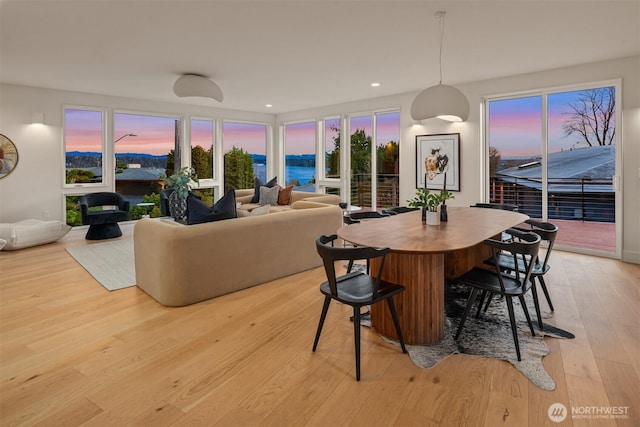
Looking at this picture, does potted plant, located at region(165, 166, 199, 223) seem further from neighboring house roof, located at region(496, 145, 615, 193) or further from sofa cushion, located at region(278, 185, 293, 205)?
neighboring house roof, located at region(496, 145, 615, 193)

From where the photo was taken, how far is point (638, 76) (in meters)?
4.50

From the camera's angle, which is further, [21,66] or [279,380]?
[21,66]

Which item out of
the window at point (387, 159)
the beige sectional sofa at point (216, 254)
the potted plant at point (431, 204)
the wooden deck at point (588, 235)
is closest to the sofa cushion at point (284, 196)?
the window at point (387, 159)

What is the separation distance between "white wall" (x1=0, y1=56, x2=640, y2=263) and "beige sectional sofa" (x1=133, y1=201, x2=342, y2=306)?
3.24 meters

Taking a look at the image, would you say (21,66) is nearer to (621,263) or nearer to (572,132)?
(572,132)

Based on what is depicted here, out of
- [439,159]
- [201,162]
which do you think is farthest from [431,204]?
[201,162]

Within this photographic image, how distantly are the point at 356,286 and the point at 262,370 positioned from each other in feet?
2.55

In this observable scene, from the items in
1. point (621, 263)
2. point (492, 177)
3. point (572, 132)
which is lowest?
point (621, 263)

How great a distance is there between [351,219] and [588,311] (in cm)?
211

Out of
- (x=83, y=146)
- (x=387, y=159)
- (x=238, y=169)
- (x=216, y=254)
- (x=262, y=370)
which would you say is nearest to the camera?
(x=262, y=370)

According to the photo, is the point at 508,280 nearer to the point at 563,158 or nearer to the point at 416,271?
the point at 416,271

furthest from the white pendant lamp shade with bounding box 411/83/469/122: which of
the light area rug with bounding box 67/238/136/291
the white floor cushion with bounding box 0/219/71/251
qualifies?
the white floor cushion with bounding box 0/219/71/251

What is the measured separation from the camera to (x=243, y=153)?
9.06 metres

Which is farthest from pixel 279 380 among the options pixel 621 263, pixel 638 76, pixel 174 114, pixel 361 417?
pixel 174 114
